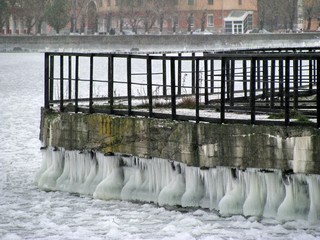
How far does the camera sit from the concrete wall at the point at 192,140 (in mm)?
17359

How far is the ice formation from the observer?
691 inches

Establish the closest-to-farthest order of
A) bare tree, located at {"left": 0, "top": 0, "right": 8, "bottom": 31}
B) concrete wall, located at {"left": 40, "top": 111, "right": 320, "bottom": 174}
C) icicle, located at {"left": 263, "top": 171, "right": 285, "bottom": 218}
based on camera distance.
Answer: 1. concrete wall, located at {"left": 40, "top": 111, "right": 320, "bottom": 174}
2. icicle, located at {"left": 263, "top": 171, "right": 285, "bottom": 218}
3. bare tree, located at {"left": 0, "top": 0, "right": 8, "bottom": 31}

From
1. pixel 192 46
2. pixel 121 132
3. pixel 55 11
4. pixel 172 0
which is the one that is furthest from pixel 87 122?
pixel 172 0

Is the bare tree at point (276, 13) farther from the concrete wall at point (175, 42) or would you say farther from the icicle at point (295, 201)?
the icicle at point (295, 201)

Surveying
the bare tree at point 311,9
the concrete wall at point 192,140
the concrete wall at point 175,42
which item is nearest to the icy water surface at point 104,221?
the concrete wall at point 192,140

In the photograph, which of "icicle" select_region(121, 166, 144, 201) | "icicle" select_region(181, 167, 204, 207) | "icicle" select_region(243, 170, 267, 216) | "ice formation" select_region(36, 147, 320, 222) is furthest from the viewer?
"icicle" select_region(121, 166, 144, 201)

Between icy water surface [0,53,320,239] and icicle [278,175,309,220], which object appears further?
icicle [278,175,309,220]

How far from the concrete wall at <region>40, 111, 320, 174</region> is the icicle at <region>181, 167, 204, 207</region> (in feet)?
0.62

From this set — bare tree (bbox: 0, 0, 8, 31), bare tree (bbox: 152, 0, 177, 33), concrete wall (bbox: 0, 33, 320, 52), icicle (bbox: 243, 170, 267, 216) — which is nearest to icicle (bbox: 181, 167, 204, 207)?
icicle (bbox: 243, 170, 267, 216)

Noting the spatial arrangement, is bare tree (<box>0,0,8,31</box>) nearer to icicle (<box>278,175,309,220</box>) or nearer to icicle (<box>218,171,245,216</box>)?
icicle (<box>218,171,245,216</box>)

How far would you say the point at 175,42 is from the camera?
114375 millimetres

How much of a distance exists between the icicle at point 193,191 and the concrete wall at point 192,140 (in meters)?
0.19

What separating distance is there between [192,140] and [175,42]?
95.8m

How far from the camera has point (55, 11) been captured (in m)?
142
